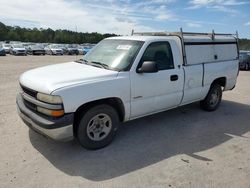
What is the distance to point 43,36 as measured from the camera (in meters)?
79.4

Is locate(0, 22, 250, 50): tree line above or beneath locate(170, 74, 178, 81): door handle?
above

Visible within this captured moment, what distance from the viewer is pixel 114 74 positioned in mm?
4344

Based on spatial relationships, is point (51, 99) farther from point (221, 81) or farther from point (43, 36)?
point (43, 36)

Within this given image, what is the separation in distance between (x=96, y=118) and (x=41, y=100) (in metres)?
0.94

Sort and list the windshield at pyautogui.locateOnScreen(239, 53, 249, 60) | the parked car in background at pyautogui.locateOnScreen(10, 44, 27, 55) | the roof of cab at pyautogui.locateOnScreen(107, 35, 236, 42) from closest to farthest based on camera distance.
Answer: the roof of cab at pyautogui.locateOnScreen(107, 35, 236, 42), the windshield at pyautogui.locateOnScreen(239, 53, 249, 60), the parked car in background at pyautogui.locateOnScreen(10, 44, 27, 55)

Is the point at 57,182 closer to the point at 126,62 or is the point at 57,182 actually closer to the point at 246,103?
the point at 126,62

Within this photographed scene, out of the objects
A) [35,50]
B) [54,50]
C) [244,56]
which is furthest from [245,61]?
[35,50]

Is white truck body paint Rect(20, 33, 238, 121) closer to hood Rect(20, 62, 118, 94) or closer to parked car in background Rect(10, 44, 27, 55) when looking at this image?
hood Rect(20, 62, 118, 94)

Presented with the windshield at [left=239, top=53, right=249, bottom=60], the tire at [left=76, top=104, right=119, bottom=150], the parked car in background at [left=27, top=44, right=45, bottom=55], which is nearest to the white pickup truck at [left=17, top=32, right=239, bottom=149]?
the tire at [left=76, top=104, right=119, bottom=150]

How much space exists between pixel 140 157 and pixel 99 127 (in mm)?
863

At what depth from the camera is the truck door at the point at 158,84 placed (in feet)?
15.3

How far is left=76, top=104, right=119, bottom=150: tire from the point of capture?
412cm

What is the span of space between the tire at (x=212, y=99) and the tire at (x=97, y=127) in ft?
10.4

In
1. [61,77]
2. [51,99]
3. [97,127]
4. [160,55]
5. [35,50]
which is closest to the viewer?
[51,99]
